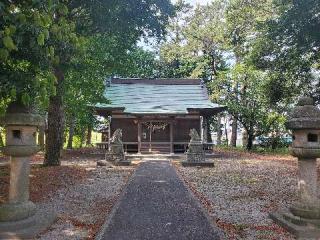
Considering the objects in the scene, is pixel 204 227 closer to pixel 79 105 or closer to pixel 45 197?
pixel 45 197

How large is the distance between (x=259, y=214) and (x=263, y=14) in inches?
610

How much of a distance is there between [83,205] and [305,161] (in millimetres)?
5203

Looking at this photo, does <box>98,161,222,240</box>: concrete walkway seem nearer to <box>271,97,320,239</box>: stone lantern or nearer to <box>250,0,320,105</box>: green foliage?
<box>271,97,320,239</box>: stone lantern

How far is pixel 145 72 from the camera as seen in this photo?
1676 inches

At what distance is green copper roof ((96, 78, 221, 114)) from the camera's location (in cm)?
2516

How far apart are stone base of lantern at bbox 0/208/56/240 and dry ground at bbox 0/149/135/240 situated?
0.49 feet

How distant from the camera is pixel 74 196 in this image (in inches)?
387

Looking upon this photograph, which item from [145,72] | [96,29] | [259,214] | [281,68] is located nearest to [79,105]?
[96,29]

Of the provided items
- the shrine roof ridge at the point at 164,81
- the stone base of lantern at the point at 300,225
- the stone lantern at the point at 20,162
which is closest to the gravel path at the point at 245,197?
the stone base of lantern at the point at 300,225

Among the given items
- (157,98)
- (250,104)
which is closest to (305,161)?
(157,98)

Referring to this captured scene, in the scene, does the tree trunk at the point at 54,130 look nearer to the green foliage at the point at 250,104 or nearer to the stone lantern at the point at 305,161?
the stone lantern at the point at 305,161

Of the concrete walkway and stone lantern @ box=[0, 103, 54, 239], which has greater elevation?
stone lantern @ box=[0, 103, 54, 239]

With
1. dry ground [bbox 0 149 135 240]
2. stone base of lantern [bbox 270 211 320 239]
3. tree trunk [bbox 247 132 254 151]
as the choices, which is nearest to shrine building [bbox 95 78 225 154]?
tree trunk [bbox 247 132 254 151]

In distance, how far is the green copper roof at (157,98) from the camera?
82.5ft
